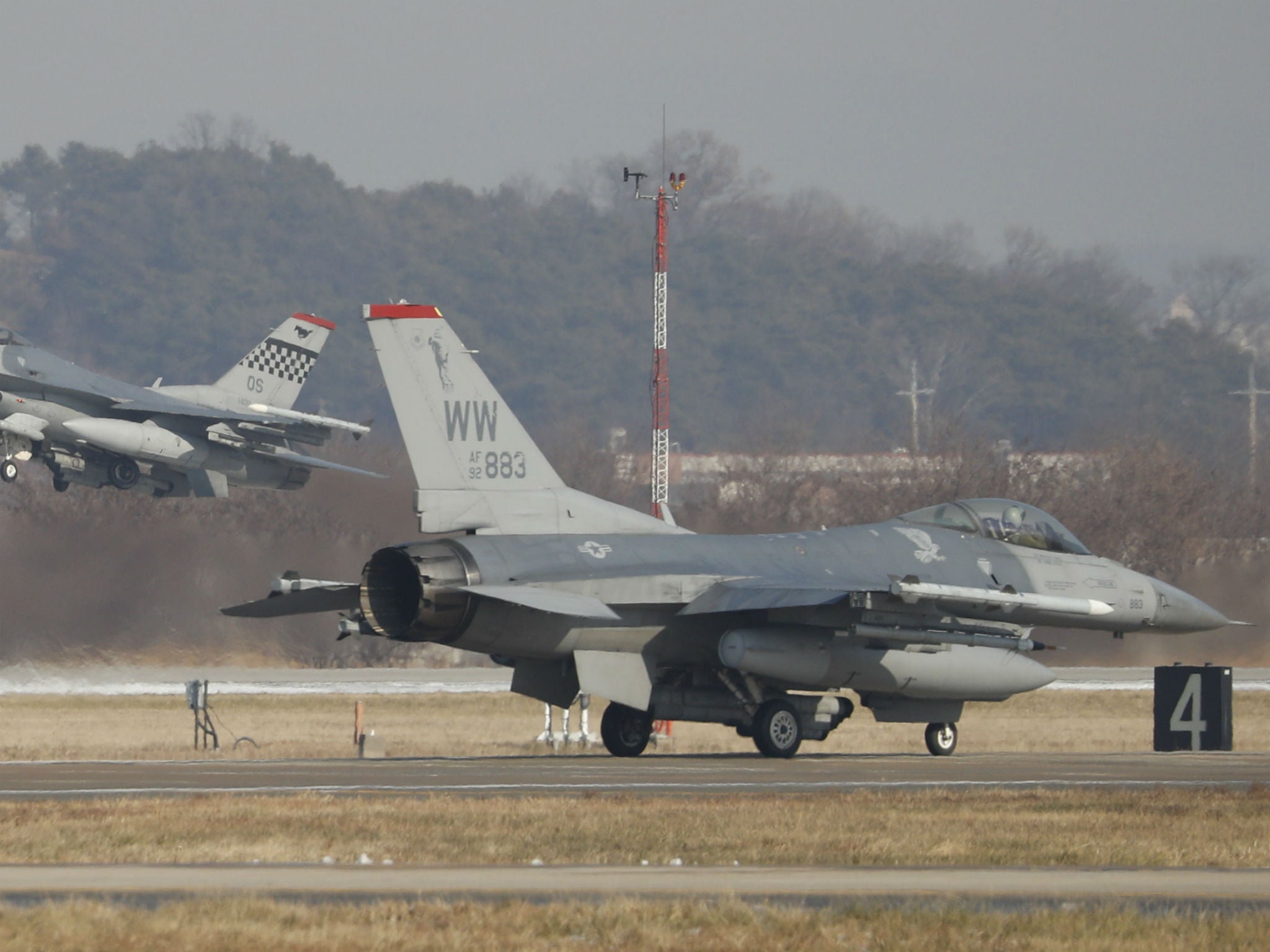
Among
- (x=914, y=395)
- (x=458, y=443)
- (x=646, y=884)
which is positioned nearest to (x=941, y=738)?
(x=458, y=443)

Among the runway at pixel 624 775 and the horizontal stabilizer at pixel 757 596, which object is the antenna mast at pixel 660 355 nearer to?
the horizontal stabilizer at pixel 757 596

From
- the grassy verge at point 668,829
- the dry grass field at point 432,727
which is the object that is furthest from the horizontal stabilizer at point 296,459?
the grassy verge at point 668,829

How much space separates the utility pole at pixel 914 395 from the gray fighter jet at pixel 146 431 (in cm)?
2304

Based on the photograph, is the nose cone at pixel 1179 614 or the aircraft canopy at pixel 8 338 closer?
the nose cone at pixel 1179 614

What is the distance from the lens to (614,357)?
119m

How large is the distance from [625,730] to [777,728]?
1.71 meters

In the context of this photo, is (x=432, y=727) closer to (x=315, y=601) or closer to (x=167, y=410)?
(x=167, y=410)

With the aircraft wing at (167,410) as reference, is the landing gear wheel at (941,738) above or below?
below

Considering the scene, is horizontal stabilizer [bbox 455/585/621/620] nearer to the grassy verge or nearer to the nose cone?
the grassy verge

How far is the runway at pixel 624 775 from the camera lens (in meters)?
16.7

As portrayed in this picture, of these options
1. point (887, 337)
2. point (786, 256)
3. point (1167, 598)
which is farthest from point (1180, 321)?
point (1167, 598)

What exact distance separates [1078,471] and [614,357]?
63.1 meters

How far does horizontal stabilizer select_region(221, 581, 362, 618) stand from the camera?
68.2ft

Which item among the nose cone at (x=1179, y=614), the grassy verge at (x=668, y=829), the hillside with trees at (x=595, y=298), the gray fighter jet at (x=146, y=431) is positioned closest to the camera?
the grassy verge at (x=668, y=829)
